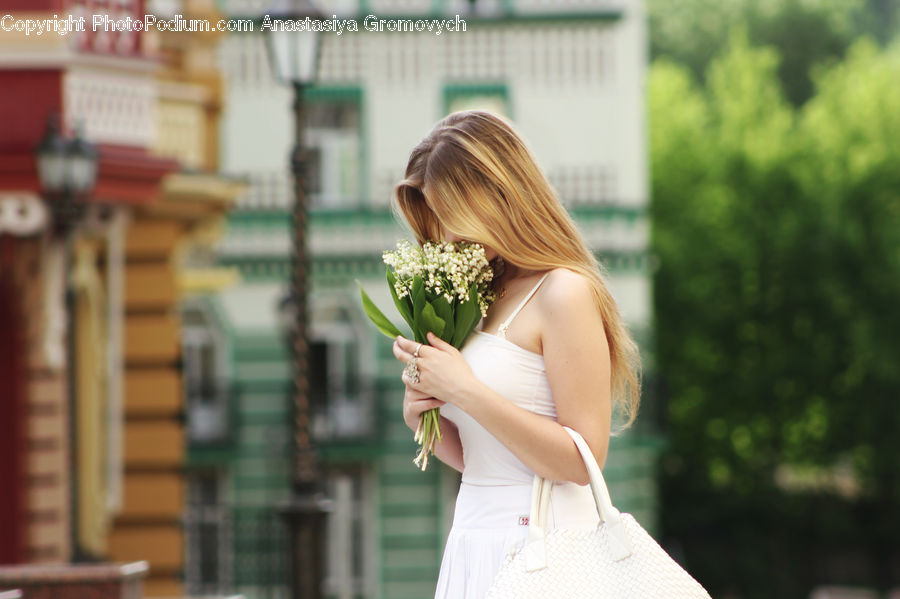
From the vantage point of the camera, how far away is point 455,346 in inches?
174


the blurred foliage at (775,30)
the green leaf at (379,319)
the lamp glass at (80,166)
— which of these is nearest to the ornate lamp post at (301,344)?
the lamp glass at (80,166)

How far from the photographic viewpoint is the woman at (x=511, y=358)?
4.22 m

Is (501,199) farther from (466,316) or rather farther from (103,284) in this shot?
(103,284)

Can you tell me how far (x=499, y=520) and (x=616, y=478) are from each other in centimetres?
2431

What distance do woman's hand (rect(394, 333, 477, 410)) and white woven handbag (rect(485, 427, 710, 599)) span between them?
281mm

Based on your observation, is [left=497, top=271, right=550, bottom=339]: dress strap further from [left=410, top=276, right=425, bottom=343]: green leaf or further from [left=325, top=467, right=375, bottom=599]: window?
[left=325, top=467, right=375, bottom=599]: window

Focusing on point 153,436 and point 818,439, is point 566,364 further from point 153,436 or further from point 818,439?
point 818,439

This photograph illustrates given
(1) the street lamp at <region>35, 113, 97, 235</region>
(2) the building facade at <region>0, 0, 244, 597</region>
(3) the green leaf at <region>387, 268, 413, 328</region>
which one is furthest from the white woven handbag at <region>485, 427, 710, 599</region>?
(2) the building facade at <region>0, 0, 244, 597</region>

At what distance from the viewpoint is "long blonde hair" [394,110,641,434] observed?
14.1 feet

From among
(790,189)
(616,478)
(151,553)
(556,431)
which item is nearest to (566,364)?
(556,431)

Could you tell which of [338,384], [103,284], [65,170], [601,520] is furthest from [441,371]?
[338,384]

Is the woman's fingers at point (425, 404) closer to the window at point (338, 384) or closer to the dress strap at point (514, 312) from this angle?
the dress strap at point (514, 312)

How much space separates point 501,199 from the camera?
14.0ft

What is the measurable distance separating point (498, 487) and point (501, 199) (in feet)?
2.38
